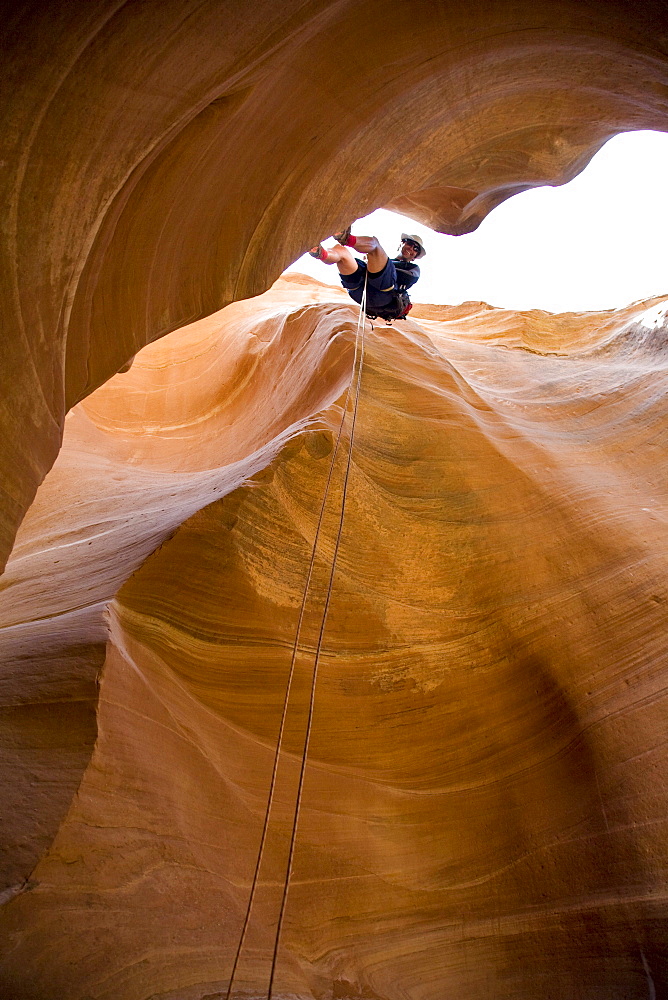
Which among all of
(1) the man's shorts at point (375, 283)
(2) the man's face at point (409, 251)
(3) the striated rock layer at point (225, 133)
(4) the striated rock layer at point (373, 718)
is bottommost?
(4) the striated rock layer at point (373, 718)

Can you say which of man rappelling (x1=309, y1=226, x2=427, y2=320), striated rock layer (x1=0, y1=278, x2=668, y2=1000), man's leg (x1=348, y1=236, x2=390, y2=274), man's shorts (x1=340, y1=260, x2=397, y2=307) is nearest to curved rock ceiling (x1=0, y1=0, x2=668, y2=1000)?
striated rock layer (x1=0, y1=278, x2=668, y2=1000)

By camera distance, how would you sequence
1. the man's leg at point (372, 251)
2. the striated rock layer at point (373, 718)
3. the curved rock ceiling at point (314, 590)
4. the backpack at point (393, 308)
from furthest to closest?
the backpack at point (393, 308) → the man's leg at point (372, 251) → the striated rock layer at point (373, 718) → the curved rock ceiling at point (314, 590)


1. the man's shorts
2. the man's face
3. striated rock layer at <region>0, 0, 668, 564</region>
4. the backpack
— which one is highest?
the man's face

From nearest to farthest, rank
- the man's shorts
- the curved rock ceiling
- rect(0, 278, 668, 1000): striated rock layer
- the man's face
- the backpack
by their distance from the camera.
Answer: the curved rock ceiling < rect(0, 278, 668, 1000): striated rock layer < the man's shorts < the backpack < the man's face

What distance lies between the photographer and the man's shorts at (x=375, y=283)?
6504mm

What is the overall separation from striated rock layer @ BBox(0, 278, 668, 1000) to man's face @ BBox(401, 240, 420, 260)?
86.1 inches

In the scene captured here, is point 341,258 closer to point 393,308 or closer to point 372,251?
point 372,251

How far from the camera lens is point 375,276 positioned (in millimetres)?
6496

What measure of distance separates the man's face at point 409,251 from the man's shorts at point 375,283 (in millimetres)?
585

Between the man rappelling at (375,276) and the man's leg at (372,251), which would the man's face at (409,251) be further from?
the man's leg at (372,251)

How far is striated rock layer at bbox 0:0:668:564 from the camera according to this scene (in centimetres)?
211

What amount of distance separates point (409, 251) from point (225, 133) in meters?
4.20

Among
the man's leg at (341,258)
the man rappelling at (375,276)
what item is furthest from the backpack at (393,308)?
the man's leg at (341,258)

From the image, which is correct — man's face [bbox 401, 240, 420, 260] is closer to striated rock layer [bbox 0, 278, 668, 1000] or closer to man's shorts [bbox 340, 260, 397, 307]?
man's shorts [bbox 340, 260, 397, 307]
